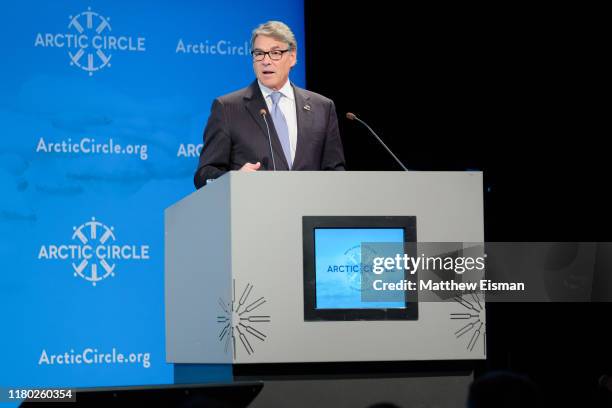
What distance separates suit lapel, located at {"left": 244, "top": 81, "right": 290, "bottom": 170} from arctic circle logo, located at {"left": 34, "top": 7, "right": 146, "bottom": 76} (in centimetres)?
182

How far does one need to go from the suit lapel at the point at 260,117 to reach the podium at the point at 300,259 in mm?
594

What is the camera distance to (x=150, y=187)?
19.0ft

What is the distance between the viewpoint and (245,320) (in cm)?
329

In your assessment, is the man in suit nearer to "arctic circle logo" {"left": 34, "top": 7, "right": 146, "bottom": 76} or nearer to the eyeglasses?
the eyeglasses

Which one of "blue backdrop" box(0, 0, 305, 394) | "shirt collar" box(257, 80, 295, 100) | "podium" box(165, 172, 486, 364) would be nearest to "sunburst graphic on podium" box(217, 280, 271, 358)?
"podium" box(165, 172, 486, 364)

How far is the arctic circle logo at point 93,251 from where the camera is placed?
5.62 metres

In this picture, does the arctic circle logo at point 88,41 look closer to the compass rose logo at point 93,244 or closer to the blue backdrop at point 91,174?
the blue backdrop at point 91,174

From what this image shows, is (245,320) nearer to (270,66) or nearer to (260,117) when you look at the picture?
(260,117)

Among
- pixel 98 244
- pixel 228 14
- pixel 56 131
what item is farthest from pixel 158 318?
pixel 228 14

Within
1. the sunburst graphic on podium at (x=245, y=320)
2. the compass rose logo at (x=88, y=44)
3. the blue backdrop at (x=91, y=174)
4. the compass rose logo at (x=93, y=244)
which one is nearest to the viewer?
the sunburst graphic on podium at (x=245, y=320)

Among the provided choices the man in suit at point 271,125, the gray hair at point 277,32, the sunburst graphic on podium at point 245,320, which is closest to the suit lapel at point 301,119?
the man in suit at point 271,125

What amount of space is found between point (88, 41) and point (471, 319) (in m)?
3.24

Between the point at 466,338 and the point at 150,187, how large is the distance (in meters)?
2.82

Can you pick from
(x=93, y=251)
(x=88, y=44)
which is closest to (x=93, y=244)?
(x=93, y=251)
